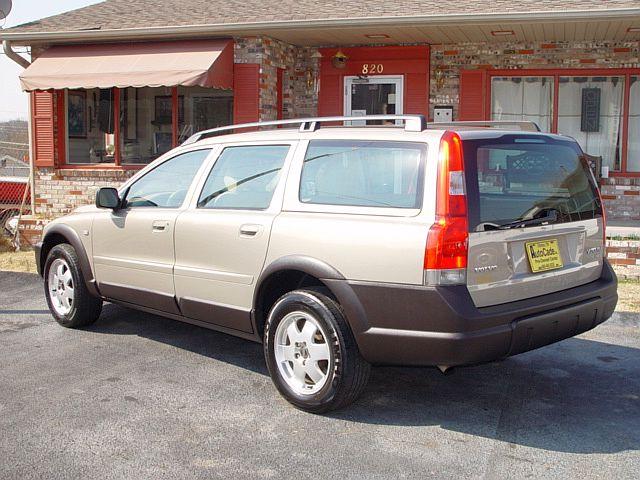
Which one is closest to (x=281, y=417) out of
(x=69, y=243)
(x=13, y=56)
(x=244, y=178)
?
(x=244, y=178)

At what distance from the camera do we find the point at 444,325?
3.83 meters

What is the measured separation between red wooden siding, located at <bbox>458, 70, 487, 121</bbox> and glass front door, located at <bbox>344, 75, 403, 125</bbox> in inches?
38.7

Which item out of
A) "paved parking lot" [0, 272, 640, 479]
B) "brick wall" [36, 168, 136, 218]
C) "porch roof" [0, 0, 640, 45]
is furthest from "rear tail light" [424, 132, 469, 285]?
"brick wall" [36, 168, 136, 218]

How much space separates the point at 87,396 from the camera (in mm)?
4605

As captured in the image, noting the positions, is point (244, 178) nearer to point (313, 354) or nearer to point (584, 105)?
point (313, 354)

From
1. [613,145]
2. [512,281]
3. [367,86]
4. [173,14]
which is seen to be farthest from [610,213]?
[512,281]

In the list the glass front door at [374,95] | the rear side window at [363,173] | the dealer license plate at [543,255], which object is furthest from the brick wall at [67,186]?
the dealer license plate at [543,255]

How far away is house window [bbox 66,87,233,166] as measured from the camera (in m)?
12.3

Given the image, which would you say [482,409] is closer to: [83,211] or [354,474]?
[354,474]

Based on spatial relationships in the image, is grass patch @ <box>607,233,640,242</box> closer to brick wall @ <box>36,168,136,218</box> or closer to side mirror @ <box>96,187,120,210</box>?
side mirror @ <box>96,187,120,210</box>

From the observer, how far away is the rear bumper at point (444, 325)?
382cm

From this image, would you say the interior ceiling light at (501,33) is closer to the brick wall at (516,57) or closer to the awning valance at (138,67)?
the brick wall at (516,57)

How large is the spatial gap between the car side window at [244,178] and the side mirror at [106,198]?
86cm

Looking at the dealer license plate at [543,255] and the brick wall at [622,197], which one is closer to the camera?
the dealer license plate at [543,255]
